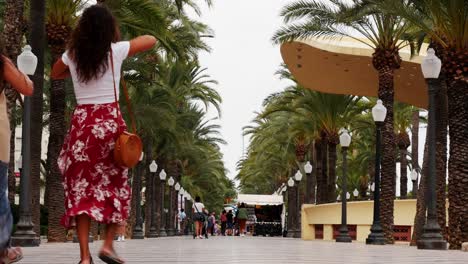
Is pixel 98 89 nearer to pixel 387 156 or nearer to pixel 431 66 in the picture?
pixel 431 66

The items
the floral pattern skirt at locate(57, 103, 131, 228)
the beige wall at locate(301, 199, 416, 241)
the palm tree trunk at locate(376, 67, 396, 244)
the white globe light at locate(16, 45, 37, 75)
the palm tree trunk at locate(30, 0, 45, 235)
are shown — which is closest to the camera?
the floral pattern skirt at locate(57, 103, 131, 228)

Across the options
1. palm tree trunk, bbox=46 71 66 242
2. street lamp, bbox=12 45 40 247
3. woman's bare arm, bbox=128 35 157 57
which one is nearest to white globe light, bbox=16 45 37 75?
street lamp, bbox=12 45 40 247

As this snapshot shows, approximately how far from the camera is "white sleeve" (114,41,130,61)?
595cm

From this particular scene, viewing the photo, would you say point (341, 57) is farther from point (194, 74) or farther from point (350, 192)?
point (350, 192)

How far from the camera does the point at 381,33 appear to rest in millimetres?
27969

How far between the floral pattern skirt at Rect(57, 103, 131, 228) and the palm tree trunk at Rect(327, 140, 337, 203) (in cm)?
3603

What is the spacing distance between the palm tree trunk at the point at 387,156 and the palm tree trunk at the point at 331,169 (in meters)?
Answer: 14.0

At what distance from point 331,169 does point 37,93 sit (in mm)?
24650

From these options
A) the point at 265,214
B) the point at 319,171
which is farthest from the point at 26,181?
the point at 265,214

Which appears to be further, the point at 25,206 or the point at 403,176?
the point at 403,176

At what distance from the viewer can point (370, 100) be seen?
47.2 metres

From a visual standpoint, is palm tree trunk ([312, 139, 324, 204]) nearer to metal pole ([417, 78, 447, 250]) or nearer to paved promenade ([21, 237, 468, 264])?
metal pole ([417, 78, 447, 250])

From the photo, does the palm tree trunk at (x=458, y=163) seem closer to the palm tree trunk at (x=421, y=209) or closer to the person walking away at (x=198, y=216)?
the palm tree trunk at (x=421, y=209)

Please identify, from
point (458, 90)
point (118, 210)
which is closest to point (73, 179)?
point (118, 210)
